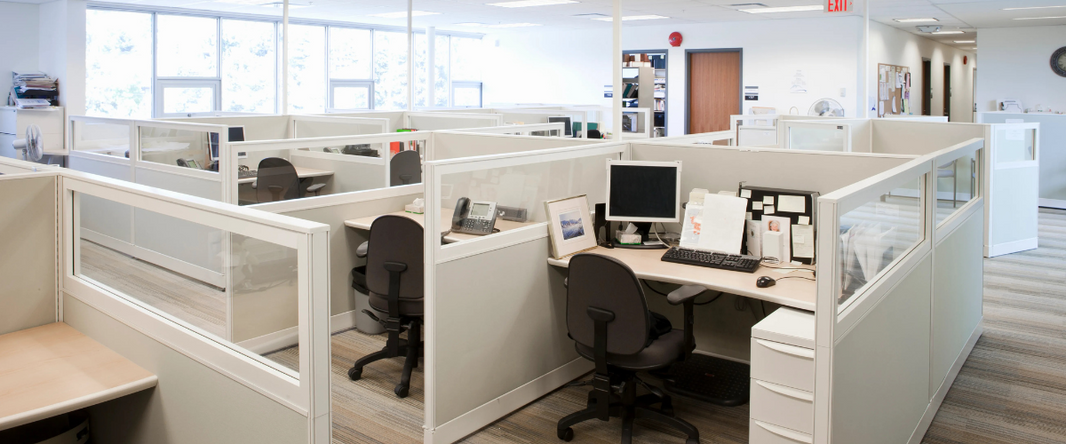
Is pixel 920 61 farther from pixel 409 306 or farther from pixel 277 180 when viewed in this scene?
pixel 409 306

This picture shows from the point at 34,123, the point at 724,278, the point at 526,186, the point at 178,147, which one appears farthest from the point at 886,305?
the point at 34,123

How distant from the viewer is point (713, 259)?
9.88ft

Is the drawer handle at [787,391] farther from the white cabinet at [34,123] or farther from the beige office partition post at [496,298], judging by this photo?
the white cabinet at [34,123]

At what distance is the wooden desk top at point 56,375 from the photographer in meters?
1.73

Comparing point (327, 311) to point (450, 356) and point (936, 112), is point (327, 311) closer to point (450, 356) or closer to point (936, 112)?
point (450, 356)

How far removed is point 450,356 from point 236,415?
1162mm

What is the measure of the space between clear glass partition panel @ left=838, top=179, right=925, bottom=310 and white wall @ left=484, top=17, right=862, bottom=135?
26.0 feet

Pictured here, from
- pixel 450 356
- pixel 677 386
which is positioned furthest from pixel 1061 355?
pixel 450 356

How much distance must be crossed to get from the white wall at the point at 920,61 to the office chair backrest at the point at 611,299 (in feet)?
30.1


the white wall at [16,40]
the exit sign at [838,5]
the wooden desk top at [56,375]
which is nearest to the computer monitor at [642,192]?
the wooden desk top at [56,375]

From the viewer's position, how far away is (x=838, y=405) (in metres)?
1.99

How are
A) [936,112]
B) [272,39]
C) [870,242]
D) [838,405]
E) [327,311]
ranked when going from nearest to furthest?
[327,311] → [838,405] → [870,242] → [272,39] → [936,112]

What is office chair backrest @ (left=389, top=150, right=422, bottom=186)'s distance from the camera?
212 inches

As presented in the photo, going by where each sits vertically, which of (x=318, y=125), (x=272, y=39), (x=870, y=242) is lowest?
(x=870, y=242)
